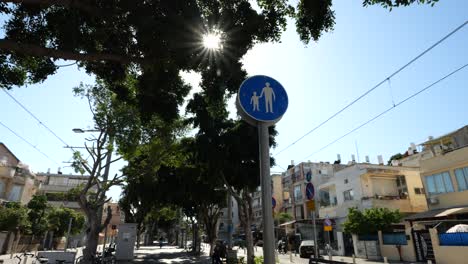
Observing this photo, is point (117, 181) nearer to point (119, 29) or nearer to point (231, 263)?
point (231, 263)

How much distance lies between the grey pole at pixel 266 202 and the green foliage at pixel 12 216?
36154 millimetres

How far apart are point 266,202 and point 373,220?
27252 millimetres

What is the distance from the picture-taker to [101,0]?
7.19m

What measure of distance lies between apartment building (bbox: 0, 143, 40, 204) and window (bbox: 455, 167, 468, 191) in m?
42.9

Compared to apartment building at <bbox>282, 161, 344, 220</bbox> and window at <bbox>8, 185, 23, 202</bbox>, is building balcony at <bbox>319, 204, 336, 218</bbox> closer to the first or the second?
apartment building at <bbox>282, 161, 344, 220</bbox>

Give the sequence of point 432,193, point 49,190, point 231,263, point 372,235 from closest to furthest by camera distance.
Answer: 1. point 231,263
2. point 432,193
3. point 372,235
4. point 49,190

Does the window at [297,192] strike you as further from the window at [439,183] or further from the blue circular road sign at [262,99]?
the blue circular road sign at [262,99]

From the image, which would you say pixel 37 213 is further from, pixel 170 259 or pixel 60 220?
pixel 170 259

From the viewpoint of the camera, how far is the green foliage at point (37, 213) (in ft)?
125

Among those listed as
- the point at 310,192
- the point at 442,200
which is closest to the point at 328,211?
the point at 442,200

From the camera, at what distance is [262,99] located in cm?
411

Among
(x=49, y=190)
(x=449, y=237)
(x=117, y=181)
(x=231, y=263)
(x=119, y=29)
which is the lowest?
(x=231, y=263)

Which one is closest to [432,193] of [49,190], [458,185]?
[458,185]

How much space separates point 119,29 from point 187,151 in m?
12.7
